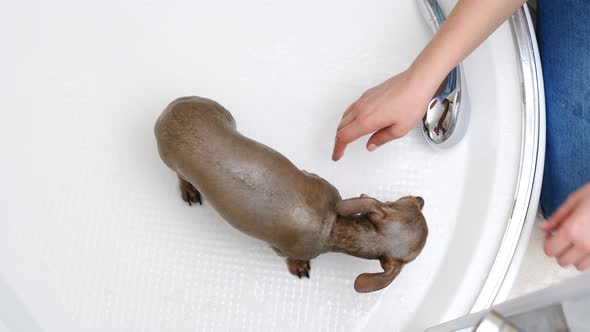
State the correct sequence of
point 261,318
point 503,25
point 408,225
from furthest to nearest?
point 261,318
point 503,25
point 408,225

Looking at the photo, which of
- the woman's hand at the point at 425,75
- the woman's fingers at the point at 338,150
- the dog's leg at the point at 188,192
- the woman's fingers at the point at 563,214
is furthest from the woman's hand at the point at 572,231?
the dog's leg at the point at 188,192

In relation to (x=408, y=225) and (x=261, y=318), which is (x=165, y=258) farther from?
(x=408, y=225)

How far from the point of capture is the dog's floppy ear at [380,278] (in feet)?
3.61

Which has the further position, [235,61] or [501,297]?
[235,61]

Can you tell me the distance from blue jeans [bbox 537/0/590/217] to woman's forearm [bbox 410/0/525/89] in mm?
183

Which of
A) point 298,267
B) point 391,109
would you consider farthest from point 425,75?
point 298,267

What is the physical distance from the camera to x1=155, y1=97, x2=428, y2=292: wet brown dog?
1094mm

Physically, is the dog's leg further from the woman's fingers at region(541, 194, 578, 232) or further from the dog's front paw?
the woman's fingers at region(541, 194, 578, 232)

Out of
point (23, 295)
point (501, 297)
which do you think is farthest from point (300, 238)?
point (23, 295)

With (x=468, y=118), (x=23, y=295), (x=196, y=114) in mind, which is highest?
(x=468, y=118)

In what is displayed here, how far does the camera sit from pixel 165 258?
4.46 ft

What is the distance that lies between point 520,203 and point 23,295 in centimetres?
114

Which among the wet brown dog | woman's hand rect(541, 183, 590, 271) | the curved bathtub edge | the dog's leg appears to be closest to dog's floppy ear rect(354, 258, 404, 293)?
the wet brown dog

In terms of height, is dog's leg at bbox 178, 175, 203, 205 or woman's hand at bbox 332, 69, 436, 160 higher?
woman's hand at bbox 332, 69, 436, 160
